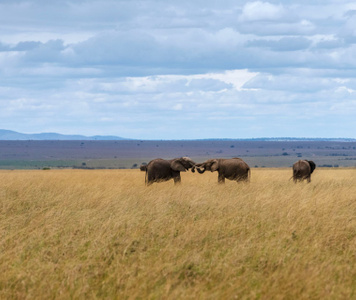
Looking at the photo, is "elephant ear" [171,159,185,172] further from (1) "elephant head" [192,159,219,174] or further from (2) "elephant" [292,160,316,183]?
(2) "elephant" [292,160,316,183]

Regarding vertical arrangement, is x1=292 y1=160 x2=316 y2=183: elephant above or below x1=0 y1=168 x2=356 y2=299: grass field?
above

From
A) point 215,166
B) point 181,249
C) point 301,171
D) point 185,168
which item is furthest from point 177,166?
point 181,249

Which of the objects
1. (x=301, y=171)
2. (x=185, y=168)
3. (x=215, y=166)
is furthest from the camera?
(x=301, y=171)

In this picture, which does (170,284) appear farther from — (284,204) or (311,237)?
(284,204)

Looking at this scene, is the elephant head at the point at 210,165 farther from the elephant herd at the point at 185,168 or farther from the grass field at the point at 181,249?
the grass field at the point at 181,249

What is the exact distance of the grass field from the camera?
7.71 m

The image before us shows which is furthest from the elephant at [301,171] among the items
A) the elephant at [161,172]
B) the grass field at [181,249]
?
the grass field at [181,249]

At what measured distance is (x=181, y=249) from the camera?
9.20 m

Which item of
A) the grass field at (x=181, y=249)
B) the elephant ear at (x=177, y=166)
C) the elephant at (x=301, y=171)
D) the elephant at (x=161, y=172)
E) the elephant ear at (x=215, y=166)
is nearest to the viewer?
the grass field at (x=181, y=249)

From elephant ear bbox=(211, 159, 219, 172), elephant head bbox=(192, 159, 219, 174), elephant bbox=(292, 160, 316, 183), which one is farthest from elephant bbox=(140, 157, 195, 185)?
elephant bbox=(292, 160, 316, 183)

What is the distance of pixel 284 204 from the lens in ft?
43.9

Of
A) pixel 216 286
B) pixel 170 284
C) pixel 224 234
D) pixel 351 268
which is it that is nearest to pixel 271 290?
pixel 216 286

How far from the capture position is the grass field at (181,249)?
7.71 m

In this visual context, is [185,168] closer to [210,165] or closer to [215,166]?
[210,165]
